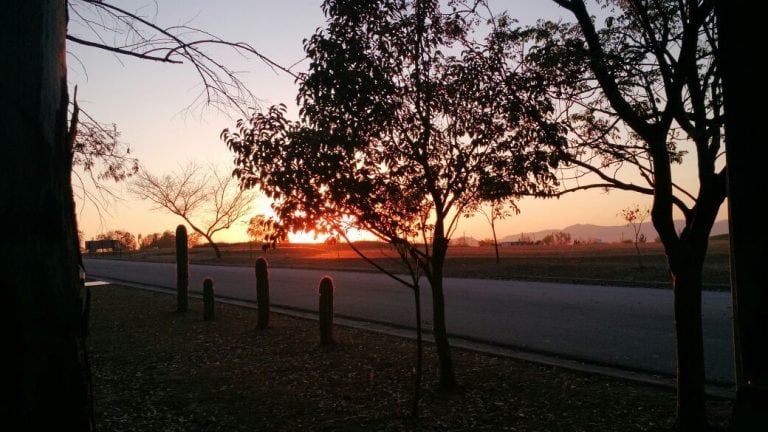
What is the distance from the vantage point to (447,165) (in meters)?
6.06

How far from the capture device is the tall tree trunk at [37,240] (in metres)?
1.98

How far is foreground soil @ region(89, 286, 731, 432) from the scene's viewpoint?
224 inches

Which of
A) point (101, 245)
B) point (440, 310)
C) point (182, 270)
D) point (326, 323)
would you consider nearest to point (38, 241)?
point (440, 310)

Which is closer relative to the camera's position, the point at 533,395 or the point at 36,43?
the point at 36,43

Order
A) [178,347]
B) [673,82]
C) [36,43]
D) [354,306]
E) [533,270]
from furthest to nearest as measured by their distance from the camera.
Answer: [533,270] < [354,306] < [178,347] < [673,82] < [36,43]

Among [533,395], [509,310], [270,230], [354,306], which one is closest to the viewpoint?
[270,230]

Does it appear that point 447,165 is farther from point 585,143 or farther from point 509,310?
point 509,310

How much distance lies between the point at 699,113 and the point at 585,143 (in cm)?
127

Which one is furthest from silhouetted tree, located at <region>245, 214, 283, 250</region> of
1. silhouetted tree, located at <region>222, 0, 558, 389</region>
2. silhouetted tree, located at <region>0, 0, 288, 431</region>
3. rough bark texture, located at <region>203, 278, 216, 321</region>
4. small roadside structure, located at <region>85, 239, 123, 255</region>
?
small roadside structure, located at <region>85, 239, 123, 255</region>

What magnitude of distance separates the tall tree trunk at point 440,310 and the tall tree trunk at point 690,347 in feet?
7.63

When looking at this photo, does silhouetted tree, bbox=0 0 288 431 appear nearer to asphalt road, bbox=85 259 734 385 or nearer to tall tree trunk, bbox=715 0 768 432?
tall tree trunk, bbox=715 0 768 432

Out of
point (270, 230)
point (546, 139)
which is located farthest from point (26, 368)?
point (546, 139)

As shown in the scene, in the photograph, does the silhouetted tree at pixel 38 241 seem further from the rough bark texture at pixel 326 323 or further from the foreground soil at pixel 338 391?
the rough bark texture at pixel 326 323

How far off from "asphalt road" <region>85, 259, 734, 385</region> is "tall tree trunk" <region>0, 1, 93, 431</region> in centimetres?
728
